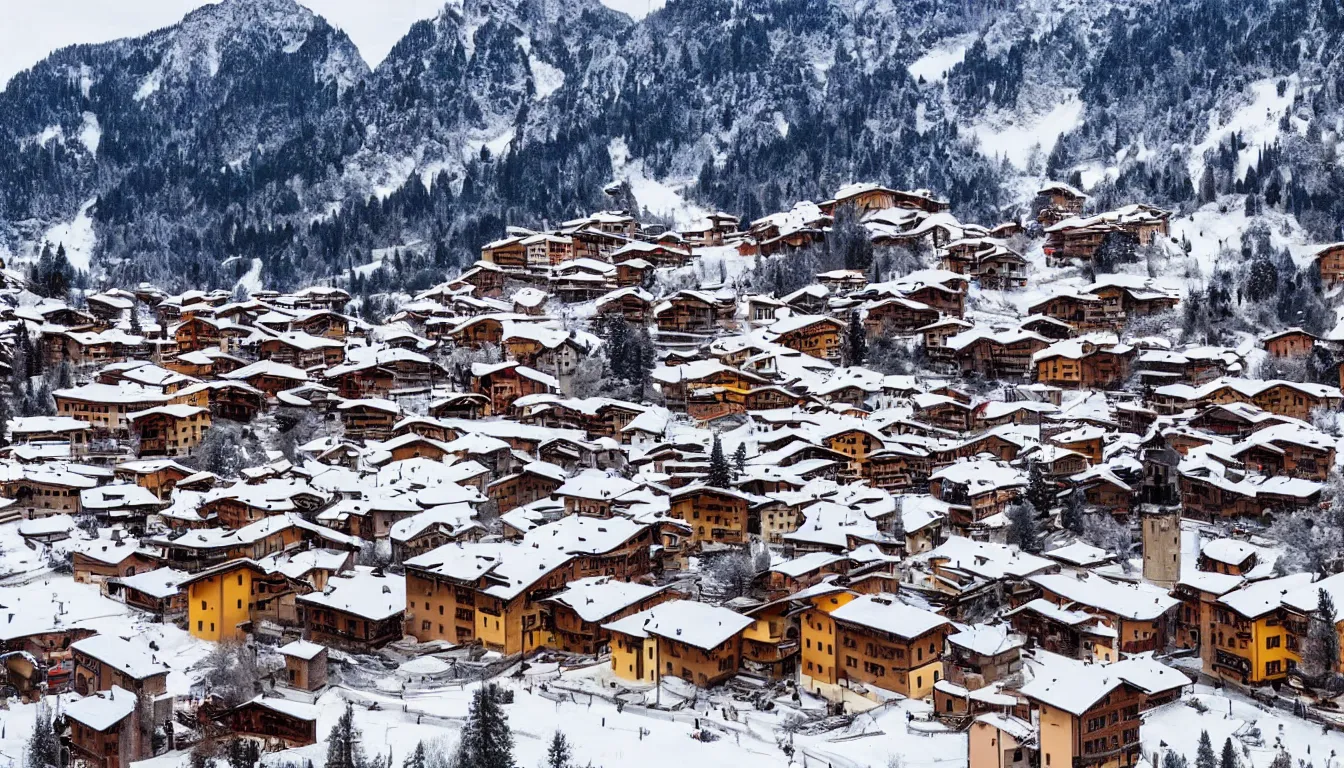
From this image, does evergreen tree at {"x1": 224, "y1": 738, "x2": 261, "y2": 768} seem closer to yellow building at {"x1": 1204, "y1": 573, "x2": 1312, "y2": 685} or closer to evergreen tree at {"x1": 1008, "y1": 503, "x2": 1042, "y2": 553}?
evergreen tree at {"x1": 1008, "y1": 503, "x2": 1042, "y2": 553}

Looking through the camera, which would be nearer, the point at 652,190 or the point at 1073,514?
the point at 1073,514

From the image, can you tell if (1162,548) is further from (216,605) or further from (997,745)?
(216,605)

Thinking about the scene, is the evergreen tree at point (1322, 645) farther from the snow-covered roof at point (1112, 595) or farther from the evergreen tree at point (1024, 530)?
the evergreen tree at point (1024, 530)

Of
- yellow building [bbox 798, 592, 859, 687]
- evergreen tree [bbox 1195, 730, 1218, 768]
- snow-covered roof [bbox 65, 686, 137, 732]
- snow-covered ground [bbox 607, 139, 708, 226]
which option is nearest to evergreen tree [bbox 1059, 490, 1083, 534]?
yellow building [bbox 798, 592, 859, 687]

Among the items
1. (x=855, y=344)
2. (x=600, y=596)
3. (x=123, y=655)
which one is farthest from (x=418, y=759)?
(x=855, y=344)

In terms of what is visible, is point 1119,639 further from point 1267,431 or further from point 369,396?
point 369,396

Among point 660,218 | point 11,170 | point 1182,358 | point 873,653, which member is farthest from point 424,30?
point 873,653

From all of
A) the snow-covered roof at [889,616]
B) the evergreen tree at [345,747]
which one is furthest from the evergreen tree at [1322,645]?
the evergreen tree at [345,747]
